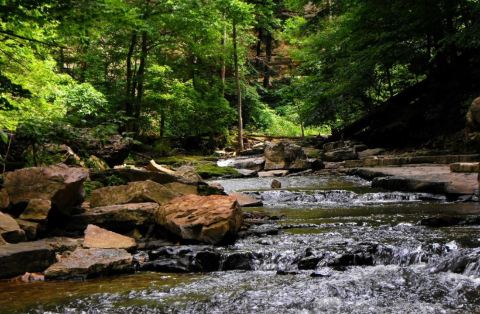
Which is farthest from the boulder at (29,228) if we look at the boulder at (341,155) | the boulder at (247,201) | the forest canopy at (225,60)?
the boulder at (341,155)

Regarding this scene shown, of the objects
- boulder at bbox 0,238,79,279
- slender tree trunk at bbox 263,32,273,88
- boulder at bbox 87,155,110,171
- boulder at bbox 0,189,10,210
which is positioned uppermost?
slender tree trunk at bbox 263,32,273,88

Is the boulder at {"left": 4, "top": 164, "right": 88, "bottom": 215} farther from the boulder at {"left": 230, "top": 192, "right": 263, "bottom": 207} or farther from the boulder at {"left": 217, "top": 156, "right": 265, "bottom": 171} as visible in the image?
the boulder at {"left": 217, "top": 156, "right": 265, "bottom": 171}

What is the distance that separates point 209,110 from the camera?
954 inches

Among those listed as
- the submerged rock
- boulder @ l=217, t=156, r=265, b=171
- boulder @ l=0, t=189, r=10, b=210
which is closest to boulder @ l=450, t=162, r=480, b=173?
the submerged rock

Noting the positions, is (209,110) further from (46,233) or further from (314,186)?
(46,233)

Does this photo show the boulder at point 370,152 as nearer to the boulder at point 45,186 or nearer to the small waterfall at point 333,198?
the small waterfall at point 333,198

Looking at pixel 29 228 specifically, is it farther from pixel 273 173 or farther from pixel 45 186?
pixel 273 173

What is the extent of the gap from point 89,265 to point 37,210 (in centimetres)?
189

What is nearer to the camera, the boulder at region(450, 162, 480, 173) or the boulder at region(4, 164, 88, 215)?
the boulder at region(4, 164, 88, 215)

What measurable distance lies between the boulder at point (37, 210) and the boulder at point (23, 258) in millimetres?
1015

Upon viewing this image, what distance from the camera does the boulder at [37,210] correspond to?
6652 millimetres

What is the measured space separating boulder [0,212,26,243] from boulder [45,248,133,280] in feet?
2.52

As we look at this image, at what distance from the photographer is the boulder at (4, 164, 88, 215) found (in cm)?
691

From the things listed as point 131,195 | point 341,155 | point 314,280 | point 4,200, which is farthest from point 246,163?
point 314,280
